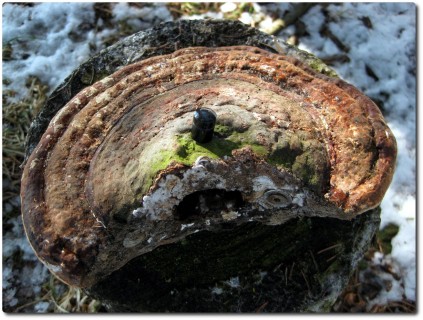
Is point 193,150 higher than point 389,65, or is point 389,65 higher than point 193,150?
point 193,150

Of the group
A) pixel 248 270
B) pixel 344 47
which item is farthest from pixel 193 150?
pixel 344 47

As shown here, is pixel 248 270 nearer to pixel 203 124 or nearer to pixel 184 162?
pixel 184 162

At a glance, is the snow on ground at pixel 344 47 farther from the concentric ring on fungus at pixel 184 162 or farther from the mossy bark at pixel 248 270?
the concentric ring on fungus at pixel 184 162

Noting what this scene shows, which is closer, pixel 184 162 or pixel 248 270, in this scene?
pixel 184 162

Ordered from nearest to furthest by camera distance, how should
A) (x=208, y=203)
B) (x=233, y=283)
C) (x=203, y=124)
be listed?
(x=203, y=124) → (x=208, y=203) → (x=233, y=283)

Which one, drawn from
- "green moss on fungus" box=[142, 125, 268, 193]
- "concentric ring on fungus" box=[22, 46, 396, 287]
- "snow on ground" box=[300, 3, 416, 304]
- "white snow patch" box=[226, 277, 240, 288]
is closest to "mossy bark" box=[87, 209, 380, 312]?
"white snow patch" box=[226, 277, 240, 288]

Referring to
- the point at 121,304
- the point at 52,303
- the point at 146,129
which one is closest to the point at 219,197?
the point at 146,129

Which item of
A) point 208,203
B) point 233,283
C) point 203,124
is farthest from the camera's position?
point 233,283
